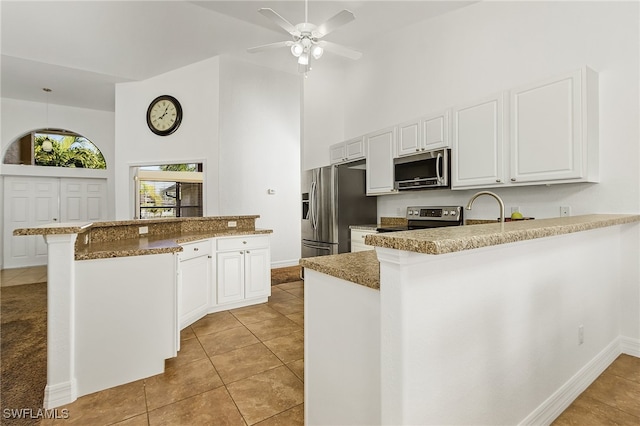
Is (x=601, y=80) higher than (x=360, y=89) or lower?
lower

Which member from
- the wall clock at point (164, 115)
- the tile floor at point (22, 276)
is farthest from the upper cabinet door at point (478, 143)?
the tile floor at point (22, 276)

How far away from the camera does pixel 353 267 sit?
4.15 feet

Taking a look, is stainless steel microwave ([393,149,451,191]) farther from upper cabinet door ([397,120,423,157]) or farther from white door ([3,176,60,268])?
white door ([3,176,60,268])

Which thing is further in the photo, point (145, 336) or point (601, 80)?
point (601, 80)

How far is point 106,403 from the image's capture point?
5.90ft

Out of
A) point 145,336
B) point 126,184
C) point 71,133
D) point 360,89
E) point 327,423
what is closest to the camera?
point 327,423

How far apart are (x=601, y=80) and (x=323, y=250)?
11.5 feet

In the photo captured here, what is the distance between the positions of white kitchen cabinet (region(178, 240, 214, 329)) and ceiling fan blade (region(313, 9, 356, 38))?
235 centimetres

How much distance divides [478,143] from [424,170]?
68cm

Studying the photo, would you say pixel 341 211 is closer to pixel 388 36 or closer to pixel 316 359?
pixel 388 36

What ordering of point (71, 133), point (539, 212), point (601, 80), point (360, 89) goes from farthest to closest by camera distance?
1. point (71, 133)
2. point (360, 89)
3. point (539, 212)
4. point (601, 80)

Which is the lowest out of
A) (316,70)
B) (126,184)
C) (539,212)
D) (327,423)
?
(327,423)

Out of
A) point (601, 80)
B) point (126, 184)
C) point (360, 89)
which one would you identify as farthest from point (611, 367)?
point (126, 184)

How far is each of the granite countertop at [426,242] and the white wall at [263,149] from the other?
4.06 meters
